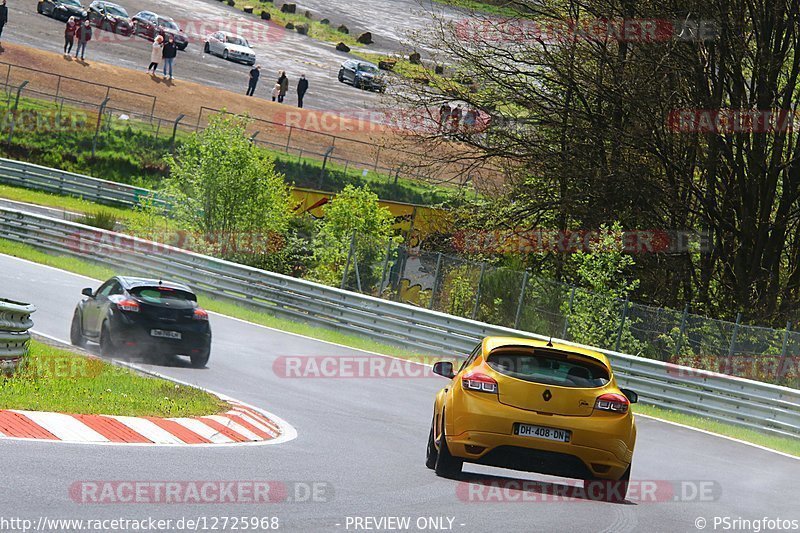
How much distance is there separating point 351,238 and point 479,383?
795 inches

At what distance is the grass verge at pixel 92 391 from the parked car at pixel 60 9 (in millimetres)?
58296

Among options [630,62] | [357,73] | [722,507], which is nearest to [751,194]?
[630,62]

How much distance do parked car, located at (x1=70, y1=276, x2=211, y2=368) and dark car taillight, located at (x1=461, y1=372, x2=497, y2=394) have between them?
901 centimetres

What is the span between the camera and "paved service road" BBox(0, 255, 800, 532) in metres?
8.46

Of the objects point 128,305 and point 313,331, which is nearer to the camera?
point 128,305

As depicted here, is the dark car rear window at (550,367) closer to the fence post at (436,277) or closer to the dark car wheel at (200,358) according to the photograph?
the dark car wheel at (200,358)

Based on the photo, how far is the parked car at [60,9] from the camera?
71.7 meters

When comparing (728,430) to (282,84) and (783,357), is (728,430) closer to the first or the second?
(783,357)

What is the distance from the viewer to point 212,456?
430 inches

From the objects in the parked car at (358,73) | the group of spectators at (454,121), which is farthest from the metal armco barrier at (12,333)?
the parked car at (358,73)

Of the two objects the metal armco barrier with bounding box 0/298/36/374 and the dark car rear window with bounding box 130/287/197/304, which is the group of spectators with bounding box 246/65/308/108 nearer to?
the dark car rear window with bounding box 130/287/197/304

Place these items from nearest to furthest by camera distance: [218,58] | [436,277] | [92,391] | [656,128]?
1. [92,391]
2. [436,277]
3. [656,128]
4. [218,58]

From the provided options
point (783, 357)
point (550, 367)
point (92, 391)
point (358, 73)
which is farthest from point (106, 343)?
point (358, 73)

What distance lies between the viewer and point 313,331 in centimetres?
2861
